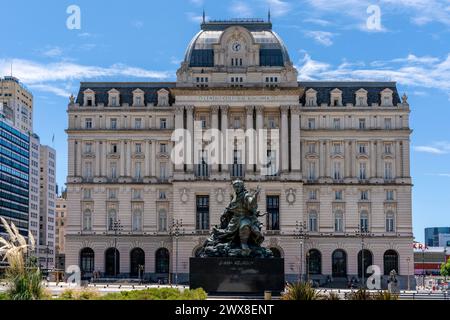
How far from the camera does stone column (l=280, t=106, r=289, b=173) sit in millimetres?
109750

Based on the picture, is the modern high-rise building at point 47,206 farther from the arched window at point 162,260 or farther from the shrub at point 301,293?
the shrub at point 301,293

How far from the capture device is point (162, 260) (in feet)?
364

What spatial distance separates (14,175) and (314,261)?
236ft

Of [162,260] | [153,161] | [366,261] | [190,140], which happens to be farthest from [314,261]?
[153,161]

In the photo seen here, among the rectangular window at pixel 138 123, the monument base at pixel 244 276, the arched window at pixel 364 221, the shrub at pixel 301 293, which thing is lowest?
the monument base at pixel 244 276

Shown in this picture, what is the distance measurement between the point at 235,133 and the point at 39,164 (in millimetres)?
82413

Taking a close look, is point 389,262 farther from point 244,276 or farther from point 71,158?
point 244,276

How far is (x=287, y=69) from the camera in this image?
366 feet

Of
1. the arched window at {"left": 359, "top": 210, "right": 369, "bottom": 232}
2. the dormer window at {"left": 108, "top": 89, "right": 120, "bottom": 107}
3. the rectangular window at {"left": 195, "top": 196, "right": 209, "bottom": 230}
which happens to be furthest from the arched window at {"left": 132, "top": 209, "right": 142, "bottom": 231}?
the arched window at {"left": 359, "top": 210, "right": 369, "bottom": 232}

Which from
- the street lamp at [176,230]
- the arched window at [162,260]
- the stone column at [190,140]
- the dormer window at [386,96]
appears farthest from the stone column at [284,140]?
the arched window at [162,260]

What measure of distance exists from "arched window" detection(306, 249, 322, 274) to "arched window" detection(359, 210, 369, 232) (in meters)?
6.87

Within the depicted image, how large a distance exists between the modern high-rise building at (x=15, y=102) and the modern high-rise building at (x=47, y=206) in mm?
8358

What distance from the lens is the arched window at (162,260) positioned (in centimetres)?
11081
